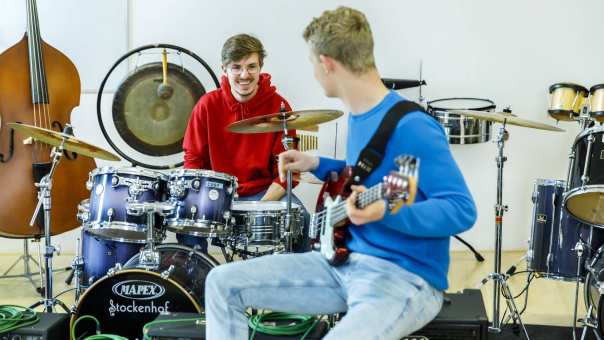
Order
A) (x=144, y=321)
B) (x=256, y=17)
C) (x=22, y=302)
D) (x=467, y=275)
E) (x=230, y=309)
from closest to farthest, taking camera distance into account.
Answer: (x=230, y=309)
(x=144, y=321)
(x=22, y=302)
(x=467, y=275)
(x=256, y=17)

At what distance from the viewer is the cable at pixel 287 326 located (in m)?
2.38

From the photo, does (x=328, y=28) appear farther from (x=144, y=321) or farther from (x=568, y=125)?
(x=568, y=125)

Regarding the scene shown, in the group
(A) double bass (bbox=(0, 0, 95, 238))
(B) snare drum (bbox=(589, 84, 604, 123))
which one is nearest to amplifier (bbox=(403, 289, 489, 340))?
(B) snare drum (bbox=(589, 84, 604, 123))

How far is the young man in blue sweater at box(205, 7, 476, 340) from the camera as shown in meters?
1.88

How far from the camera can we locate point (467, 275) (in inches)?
165

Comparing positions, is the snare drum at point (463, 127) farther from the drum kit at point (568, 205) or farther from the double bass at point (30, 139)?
the double bass at point (30, 139)

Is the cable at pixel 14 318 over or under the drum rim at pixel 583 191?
under

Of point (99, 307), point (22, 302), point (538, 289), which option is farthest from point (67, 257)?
point (538, 289)

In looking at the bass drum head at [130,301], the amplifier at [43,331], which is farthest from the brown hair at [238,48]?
the amplifier at [43,331]

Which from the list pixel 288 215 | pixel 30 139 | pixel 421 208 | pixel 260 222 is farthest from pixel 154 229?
pixel 421 208

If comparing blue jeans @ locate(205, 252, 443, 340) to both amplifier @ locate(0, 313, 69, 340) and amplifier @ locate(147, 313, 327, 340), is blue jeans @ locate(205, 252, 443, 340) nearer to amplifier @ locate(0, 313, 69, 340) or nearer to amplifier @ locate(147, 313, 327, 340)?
amplifier @ locate(147, 313, 327, 340)

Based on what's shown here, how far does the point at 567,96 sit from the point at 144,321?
2381 mm

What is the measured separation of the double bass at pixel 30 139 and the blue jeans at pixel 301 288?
1924 mm

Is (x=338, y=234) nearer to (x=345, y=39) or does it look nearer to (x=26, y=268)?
(x=345, y=39)
